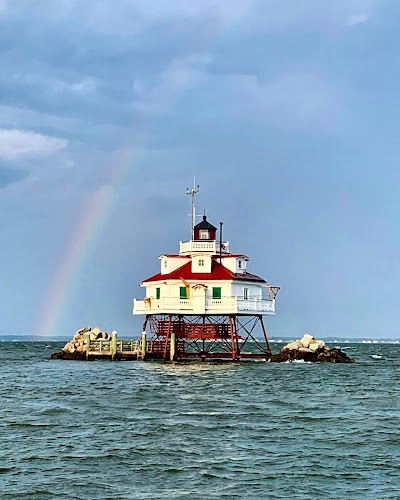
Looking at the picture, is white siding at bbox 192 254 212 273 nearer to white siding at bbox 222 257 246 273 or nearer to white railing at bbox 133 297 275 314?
white siding at bbox 222 257 246 273

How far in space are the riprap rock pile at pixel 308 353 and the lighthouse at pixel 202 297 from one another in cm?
176

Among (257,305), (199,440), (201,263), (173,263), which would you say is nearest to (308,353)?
(257,305)

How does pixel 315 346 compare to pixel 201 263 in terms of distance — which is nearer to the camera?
pixel 201 263

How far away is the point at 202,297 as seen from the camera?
62.9m

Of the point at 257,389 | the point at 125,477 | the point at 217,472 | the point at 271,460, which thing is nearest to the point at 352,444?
the point at 271,460

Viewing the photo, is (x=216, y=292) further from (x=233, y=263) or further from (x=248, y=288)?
(x=233, y=263)

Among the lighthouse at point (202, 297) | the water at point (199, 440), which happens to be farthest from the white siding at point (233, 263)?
the water at point (199, 440)

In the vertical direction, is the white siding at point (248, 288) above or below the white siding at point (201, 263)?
below

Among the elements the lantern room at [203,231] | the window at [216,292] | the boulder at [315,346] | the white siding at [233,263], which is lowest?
the boulder at [315,346]

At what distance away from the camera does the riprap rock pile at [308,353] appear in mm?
70688

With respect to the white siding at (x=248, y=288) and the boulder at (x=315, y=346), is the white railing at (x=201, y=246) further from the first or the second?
the boulder at (x=315, y=346)

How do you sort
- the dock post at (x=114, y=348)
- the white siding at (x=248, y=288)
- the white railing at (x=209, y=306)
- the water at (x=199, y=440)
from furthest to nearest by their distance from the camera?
the dock post at (x=114, y=348), the white siding at (x=248, y=288), the white railing at (x=209, y=306), the water at (x=199, y=440)

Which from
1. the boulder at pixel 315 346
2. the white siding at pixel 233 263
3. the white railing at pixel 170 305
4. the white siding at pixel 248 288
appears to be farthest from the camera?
the boulder at pixel 315 346

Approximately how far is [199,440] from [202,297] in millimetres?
34837
